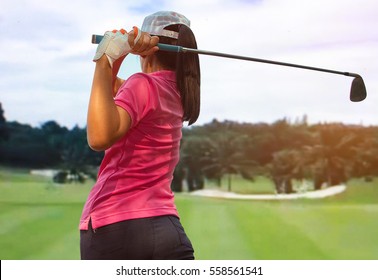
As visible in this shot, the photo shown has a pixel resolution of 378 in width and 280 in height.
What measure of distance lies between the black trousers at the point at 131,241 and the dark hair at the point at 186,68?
0.23 metres

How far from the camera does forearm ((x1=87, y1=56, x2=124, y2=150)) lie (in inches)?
45.8

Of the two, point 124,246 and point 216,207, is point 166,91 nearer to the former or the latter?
point 124,246

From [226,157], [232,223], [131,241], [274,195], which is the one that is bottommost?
[232,223]

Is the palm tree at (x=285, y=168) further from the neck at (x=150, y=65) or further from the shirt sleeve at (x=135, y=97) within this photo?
the shirt sleeve at (x=135, y=97)

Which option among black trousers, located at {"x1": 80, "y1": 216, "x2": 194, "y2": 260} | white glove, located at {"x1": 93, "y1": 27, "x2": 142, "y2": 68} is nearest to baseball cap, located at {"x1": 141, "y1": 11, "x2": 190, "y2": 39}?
white glove, located at {"x1": 93, "y1": 27, "x2": 142, "y2": 68}

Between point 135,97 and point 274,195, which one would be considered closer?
point 135,97

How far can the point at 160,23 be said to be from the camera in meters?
1.38

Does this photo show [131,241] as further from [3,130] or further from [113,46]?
[3,130]

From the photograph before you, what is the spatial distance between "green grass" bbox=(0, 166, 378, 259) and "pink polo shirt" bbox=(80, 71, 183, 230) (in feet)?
11.7

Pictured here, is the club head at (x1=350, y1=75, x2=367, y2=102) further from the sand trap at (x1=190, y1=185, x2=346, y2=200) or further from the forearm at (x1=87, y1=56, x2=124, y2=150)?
the sand trap at (x1=190, y1=185, x2=346, y2=200)

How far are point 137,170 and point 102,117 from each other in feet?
0.51

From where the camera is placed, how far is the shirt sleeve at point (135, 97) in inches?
48.1

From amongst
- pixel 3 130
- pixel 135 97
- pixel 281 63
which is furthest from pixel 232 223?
pixel 135 97
